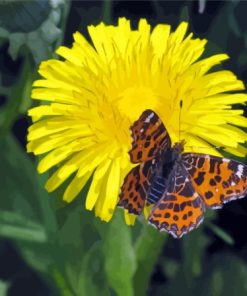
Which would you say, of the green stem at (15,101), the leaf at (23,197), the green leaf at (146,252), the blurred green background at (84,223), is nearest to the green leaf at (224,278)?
the blurred green background at (84,223)

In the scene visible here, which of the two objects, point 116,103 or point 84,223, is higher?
point 116,103

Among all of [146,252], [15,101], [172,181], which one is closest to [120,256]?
[146,252]

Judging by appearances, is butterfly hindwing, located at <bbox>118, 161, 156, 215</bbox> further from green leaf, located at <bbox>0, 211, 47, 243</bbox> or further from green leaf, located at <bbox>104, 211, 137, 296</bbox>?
green leaf, located at <bbox>0, 211, 47, 243</bbox>

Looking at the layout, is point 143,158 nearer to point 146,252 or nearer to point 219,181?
point 219,181

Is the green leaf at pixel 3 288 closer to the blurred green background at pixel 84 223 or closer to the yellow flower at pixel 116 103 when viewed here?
the blurred green background at pixel 84 223

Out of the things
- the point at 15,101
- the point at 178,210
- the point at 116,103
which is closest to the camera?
the point at 178,210

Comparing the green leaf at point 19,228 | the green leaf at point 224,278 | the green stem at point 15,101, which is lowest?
the green leaf at point 224,278
